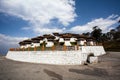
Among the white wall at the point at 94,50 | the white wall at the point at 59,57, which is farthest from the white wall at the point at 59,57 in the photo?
the white wall at the point at 94,50

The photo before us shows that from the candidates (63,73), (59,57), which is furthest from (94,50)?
(63,73)

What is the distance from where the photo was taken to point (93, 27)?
60.0 metres

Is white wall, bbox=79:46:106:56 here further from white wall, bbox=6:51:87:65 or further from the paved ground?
the paved ground

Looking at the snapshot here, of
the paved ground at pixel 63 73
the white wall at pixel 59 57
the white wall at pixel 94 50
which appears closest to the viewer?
the paved ground at pixel 63 73

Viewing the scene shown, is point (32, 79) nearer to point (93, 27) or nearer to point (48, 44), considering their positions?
point (48, 44)

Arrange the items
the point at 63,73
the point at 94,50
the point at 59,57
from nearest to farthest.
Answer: the point at 63,73, the point at 59,57, the point at 94,50

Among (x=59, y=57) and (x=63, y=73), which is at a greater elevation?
(x=59, y=57)

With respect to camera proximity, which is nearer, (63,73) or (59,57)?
(63,73)

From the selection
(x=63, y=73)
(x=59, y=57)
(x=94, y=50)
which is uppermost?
(x=94, y=50)

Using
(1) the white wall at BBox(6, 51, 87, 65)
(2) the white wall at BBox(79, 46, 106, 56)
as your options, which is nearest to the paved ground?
(1) the white wall at BBox(6, 51, 87, 65)

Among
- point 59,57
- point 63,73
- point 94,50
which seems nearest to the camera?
point 63,73

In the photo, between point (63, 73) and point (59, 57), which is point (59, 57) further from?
point (63, 73)

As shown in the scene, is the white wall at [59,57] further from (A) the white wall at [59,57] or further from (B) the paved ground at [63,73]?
(B) the paved ground at [63,73]

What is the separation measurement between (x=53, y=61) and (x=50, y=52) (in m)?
1.61
